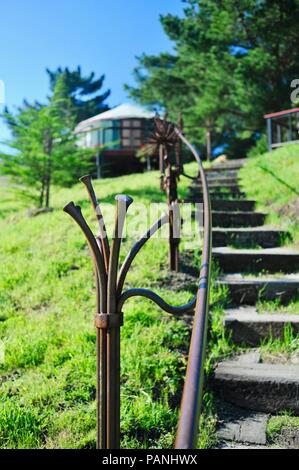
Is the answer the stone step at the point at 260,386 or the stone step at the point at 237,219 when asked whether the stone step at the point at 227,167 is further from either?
the stone step at the point at 260,386

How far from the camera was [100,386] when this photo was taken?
4.69 ft

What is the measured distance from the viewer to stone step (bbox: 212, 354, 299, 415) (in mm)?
2285

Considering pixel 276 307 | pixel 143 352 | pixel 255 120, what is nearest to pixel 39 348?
pixel 143 352

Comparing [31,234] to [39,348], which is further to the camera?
[31,234]

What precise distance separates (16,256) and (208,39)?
12.7 m

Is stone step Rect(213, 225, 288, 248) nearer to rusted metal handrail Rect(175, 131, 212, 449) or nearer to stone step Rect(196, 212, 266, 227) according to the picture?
stone step Rect(196, 212, 266, 227)

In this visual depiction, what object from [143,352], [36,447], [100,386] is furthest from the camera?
[143,352]

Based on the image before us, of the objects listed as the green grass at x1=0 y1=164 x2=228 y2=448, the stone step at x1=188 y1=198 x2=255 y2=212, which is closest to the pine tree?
the stone step at x1=188 y1=198 x2=255 y2=212

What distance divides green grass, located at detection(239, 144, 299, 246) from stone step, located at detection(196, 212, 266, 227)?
11cm

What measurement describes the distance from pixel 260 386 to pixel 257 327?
54 centimetres

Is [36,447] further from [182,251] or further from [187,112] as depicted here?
[187,112]

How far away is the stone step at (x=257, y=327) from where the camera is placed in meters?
2.79

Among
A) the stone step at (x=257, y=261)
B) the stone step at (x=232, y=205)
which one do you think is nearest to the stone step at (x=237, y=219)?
the stone step at (x=232, y=205)

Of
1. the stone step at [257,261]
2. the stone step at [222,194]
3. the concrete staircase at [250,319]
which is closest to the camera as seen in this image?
the concrete staircase at [250,319]
